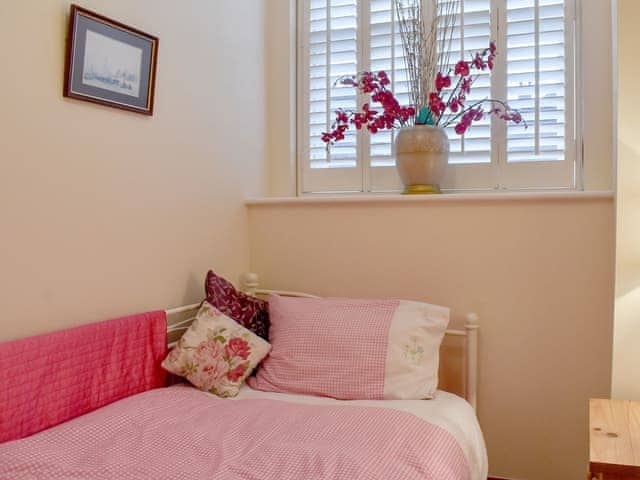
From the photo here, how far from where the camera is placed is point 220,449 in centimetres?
147

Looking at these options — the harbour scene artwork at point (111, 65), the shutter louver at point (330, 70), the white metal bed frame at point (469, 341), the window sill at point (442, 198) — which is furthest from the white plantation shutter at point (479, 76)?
the harbour scene artwork at point (111, 65)

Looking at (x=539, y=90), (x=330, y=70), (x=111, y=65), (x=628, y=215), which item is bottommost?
(x=628, y=215)

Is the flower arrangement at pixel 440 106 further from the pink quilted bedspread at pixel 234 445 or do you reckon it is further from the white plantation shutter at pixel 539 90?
the pink quilted bedspread at pixel 234 445

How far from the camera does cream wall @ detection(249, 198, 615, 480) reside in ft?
7.06

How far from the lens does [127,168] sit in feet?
6.49

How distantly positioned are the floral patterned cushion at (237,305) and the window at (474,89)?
2.34 feet

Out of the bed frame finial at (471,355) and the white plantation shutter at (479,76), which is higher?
the white plantation shutter at (479,76)

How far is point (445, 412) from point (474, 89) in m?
1.30

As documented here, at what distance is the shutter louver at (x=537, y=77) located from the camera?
2371 millimetres

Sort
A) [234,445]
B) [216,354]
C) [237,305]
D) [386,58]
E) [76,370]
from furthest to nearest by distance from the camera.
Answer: [386,58], [237,305], [216,354], [76,370], [234,445]

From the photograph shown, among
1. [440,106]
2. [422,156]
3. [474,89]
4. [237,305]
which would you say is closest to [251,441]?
[237,305]

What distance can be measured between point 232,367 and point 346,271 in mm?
679

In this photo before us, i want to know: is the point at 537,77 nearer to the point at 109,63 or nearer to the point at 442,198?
the point at 442,198

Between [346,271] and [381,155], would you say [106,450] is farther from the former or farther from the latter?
[381,155]
